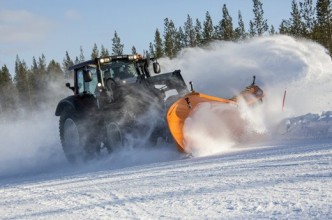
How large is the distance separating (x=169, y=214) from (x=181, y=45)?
55206mm

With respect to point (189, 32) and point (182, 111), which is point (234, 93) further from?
point (189, 32)

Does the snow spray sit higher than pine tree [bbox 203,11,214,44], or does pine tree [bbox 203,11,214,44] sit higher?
pine tree [bbox 203,11,214,44]

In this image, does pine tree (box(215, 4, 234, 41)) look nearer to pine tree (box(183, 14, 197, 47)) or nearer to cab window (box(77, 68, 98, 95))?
pine tree (box(183, 14, 197, 47))

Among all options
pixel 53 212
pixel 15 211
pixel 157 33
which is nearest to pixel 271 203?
pixel 53 212

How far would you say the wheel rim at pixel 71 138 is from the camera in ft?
27.0

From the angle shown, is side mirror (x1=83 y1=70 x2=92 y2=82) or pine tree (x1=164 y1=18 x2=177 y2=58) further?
pine tree (x1=164 y1=18 x2=177 y2=58)

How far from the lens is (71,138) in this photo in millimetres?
8492

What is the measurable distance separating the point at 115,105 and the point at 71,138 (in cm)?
163

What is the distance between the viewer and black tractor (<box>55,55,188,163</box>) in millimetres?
7164

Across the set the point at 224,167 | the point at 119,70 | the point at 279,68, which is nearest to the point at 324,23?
the point at 279,68

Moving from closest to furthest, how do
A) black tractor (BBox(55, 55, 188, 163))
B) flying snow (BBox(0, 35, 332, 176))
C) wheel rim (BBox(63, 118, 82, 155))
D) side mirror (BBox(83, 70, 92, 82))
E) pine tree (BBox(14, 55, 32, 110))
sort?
flying snow (BBox(0, 35, 332, 176)), black tractor (BBox(55, 55, 188, 163)), side mirror (BBox(83, 70, 92, 82)), wheel rim (BBox(63, 118, 82, 155)), pine tree (BBox(14, 55, 32, 110))

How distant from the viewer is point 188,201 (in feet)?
11.6

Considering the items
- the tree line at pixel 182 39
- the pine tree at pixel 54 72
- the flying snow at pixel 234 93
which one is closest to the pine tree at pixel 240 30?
the tree line at pixel 182 39

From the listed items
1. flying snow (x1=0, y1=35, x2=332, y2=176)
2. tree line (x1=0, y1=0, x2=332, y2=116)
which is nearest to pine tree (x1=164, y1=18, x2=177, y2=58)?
tree line (x1=0, y1=0, x2=332, y2=116)
